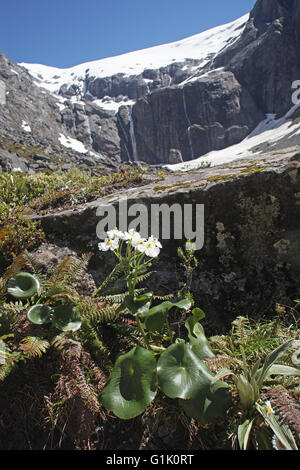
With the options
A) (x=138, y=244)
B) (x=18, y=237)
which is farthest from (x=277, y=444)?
(x=18, y=237)

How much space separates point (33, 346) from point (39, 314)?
292 millimetres

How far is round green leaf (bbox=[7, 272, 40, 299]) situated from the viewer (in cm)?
246

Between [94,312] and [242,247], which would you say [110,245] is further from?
[242,247]

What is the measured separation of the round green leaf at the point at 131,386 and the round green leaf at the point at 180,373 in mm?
83

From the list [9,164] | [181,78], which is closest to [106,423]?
[9,164]

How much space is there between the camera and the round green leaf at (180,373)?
1.92m

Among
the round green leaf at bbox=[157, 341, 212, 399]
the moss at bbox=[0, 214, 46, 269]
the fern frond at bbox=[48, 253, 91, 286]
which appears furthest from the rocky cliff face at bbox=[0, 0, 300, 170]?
the round green leaf at bbox=[157, 341, 212, 399]

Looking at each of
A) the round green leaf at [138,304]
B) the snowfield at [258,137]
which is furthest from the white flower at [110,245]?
the snowfield at [258,137]

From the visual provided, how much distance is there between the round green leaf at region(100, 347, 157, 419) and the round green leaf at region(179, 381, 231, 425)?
284 mm

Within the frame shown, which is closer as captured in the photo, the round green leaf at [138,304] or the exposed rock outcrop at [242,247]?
the round green leaf at [138,304]

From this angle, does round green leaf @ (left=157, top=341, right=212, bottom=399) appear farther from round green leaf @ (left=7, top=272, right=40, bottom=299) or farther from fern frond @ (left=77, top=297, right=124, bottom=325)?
round green leaf @ (left=7, top=272, right=40, bottom=299)

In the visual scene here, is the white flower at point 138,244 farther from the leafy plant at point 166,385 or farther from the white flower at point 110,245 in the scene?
the leafy plant at point 166,385

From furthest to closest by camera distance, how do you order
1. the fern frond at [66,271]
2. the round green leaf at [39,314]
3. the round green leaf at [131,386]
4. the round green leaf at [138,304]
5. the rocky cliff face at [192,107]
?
the rocky cliff face at [192,107] → the fern frond at [66,271] → the round green leaf at [138,304] → the round green leaf at [39,314] → the round green leaf at [131,386]

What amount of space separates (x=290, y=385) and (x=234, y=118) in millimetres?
132926
